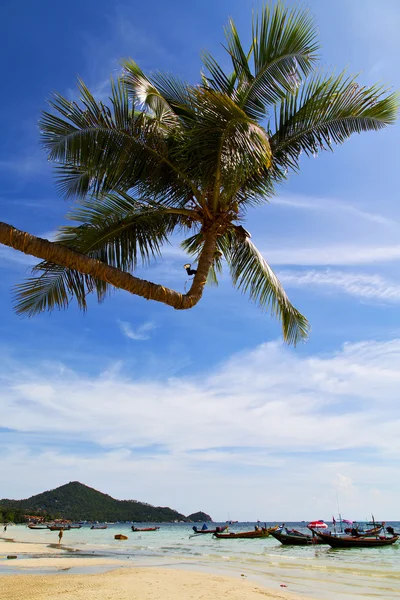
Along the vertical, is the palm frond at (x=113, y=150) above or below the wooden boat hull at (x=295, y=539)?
above

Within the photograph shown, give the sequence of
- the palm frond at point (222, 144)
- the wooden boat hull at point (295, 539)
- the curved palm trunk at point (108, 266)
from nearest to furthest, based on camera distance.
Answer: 1. the curved palm trunk at point (108, 266)
2. the palm frond at point (222, 144)
3. the wooden boat hull at point (295, 539)

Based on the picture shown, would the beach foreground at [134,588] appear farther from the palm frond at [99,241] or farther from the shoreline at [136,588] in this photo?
the palm frond at [99,241]

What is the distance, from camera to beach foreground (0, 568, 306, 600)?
34.9 ft

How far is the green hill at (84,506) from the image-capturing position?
134000mm

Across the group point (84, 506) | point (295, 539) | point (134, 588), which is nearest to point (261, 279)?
point (134, 588)

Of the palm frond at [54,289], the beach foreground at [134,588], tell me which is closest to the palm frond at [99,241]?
the palm frond at [54,289]

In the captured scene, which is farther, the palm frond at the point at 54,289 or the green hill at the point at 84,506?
the green hill at the point at 84,506

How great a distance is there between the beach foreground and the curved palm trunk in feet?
27.2

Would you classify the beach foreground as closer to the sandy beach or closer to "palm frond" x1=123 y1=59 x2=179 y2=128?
the sandy beach

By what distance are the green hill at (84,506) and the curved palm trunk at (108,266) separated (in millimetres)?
139813

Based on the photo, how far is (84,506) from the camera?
13950 cm

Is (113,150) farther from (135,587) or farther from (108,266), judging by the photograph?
(135,587)

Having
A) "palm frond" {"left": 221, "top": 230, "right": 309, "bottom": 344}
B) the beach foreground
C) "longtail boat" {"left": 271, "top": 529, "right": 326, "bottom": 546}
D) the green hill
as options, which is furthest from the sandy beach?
the green hill

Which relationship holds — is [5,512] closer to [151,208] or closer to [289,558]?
[289,558]
